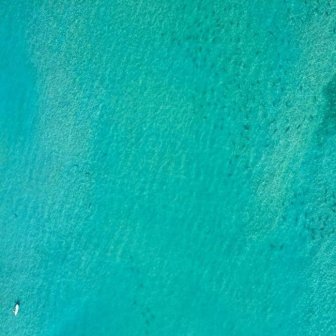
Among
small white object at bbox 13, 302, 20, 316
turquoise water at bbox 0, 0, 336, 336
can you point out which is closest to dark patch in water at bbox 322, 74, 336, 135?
turquoise water at bbox 0, 0, 336, 336

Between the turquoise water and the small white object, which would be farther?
the small white object

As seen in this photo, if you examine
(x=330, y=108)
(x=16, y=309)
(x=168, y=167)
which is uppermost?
(x=330, y=108)

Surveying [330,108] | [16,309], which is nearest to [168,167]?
[330,108]

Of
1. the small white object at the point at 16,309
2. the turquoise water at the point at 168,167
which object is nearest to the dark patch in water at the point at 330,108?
the turquoise water at the point at 168,167

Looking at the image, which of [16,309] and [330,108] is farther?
[16,309]

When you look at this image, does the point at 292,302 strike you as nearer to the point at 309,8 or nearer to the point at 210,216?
the point at 210,216

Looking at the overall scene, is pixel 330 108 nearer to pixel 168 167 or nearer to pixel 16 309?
pixel 168 167

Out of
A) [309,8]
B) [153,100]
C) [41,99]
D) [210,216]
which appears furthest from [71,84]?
[309,8]

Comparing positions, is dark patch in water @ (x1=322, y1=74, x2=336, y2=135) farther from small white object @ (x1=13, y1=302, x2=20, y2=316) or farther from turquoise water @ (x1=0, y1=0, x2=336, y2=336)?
small white object @ (x1=13, y1=302, x2=20, y2=316)
